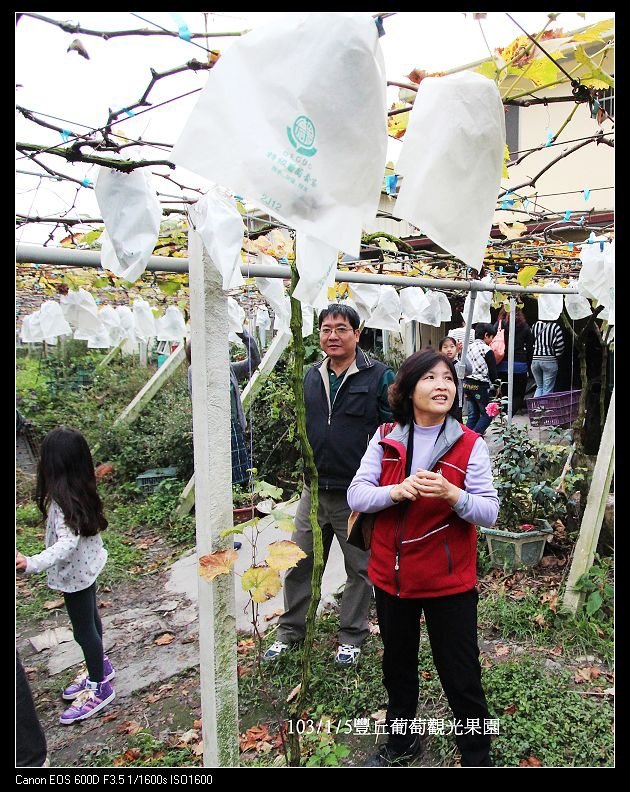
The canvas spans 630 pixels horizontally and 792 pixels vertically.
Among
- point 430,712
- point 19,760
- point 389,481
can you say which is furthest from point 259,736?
point 389,481

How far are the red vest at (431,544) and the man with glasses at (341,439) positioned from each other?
3.00 feet

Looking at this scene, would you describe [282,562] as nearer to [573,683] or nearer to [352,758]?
[352,758]

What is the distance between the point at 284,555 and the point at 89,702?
1.89 m

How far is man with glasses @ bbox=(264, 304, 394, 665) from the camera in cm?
314

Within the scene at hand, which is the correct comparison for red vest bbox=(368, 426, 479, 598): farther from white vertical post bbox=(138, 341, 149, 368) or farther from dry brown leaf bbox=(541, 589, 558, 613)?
white vertical post bbox=(138, 341, 149, 368)

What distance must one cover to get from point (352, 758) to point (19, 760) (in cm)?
138

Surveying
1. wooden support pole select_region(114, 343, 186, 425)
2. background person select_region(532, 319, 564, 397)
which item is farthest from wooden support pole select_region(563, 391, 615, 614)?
wooden support pole select_region(114, 343, 186, 425)

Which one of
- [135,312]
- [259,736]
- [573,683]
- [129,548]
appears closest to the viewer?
[259,736]

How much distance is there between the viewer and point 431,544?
2.14 meters

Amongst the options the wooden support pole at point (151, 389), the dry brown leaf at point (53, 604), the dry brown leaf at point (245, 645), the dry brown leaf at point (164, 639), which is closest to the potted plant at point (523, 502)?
the dry brown leaf at point (245, 645)

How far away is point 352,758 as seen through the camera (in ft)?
8.35

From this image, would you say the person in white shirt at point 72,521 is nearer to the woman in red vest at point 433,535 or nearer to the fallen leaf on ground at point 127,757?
the fallen leaf on ground at point 127,757

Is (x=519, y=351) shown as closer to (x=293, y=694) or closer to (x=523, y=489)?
(x=523, y=489)

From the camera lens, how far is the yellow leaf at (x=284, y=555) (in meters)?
2.04
